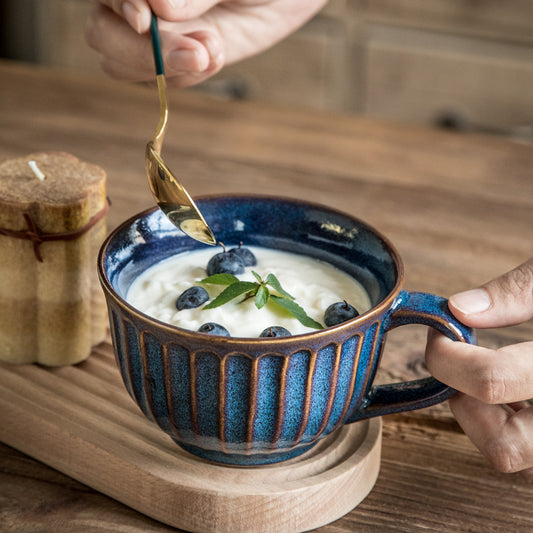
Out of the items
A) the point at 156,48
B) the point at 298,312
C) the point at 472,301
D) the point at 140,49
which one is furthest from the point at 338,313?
the point at 140,49

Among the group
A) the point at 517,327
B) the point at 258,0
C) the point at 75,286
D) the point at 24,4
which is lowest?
the point at 24,4

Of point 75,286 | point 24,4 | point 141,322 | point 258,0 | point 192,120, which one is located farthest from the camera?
point 24,4

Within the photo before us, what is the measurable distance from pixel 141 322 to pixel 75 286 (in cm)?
24

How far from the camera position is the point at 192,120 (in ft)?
4.84

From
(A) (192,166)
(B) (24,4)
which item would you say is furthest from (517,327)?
(B) (24,4)

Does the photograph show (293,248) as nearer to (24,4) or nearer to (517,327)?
(517,327)

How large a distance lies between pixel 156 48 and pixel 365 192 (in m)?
0.47

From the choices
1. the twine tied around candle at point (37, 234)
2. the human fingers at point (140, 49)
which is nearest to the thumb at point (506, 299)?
the twine tied around candle at point (37, 234)

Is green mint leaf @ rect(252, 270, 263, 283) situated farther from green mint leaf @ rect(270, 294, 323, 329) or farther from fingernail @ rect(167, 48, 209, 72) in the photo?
fingernail @ rect(167, 48, 209, 72)

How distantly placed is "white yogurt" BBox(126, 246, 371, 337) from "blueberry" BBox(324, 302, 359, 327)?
14mm

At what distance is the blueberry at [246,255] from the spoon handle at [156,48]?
0.76ft

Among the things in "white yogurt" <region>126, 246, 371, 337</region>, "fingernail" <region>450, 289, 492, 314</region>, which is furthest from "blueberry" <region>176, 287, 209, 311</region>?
"fingernail" <region>450, 289, 492, 314</region>

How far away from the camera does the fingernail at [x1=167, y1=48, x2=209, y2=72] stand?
1030mm

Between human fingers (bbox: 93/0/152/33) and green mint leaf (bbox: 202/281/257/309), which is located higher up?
human fingers (bbox: 93/0/152/33)
